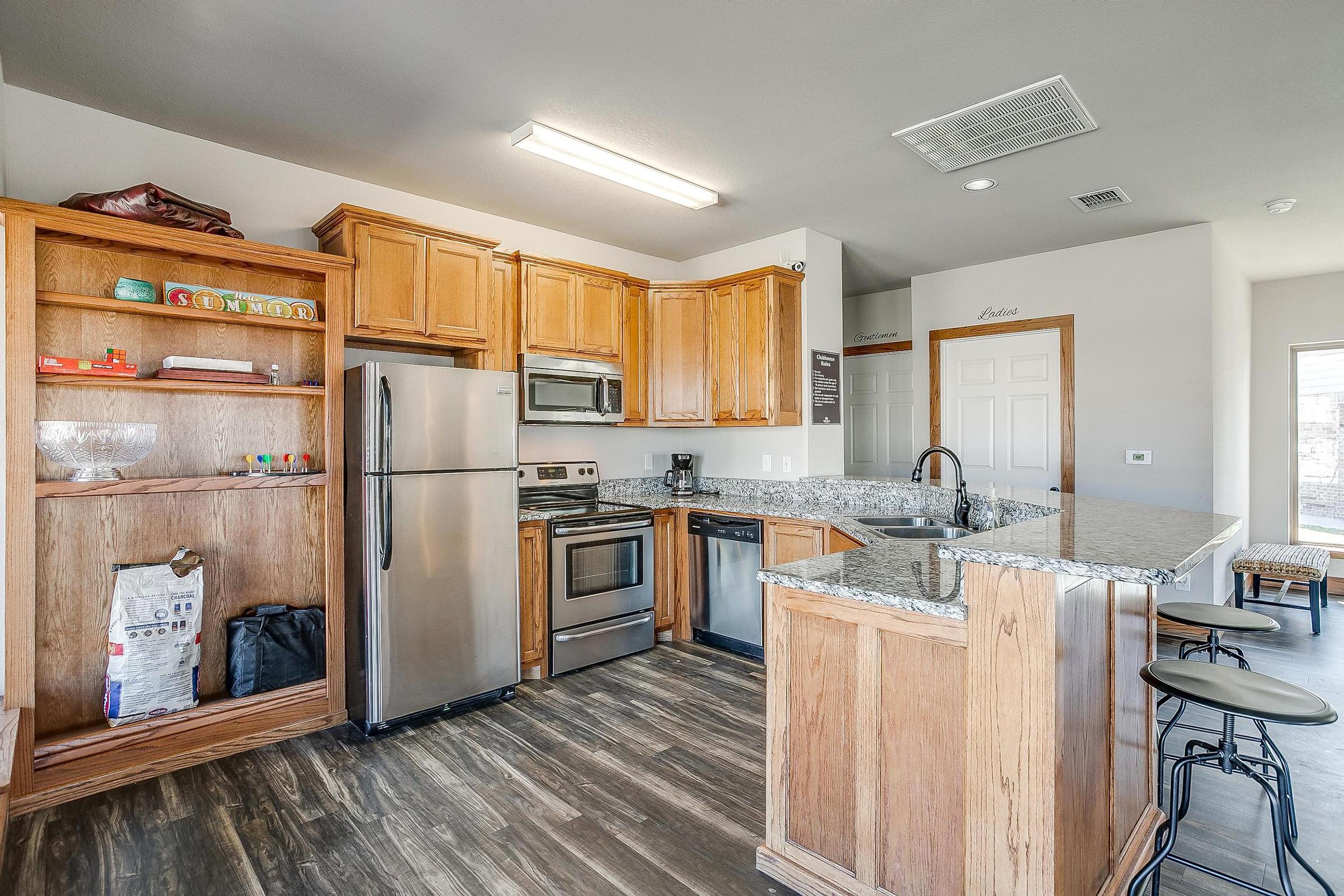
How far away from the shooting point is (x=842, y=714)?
1768 millimetres

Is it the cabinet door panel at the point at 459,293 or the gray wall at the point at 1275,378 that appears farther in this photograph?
the gray wall at the point at 1275,378

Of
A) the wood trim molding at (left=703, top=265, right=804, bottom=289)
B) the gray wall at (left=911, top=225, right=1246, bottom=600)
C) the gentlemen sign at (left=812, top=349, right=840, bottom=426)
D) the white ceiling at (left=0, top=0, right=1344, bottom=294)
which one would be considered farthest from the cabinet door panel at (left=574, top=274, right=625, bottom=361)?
the gray wall at (left=911, top=225, right=1246, bottom=600)

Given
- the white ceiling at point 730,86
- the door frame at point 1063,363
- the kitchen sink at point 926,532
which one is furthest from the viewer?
the door frame at point 1063,363

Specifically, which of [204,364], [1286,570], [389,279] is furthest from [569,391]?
[1286,570]

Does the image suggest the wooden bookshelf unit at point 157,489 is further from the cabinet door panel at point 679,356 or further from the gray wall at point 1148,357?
the gray wall at point 1148,357

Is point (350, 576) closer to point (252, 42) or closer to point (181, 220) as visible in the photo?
point (181, 220)

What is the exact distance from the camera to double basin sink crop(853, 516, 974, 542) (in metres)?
3.06

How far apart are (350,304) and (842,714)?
9.20 ft

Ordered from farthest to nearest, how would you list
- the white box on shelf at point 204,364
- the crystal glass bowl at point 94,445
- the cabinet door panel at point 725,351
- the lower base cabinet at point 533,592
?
the cabinet door panel at point 725,351 < the lower base cabinet at point 533,592 < the white box on shelf at point 204,364 < the crystal glass bowl at point 94,445

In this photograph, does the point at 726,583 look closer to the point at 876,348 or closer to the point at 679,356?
the point at 679,356

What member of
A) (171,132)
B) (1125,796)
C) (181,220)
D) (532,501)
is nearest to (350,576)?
(532,501)

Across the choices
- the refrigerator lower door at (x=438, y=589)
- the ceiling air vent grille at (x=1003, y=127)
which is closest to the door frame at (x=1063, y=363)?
the ceiling air vent grille at (x=1003, y=127)

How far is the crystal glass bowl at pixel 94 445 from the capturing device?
2516mm

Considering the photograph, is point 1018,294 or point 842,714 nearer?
point 842,714
